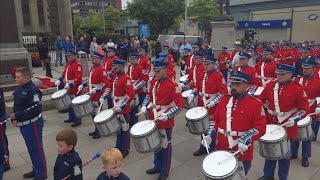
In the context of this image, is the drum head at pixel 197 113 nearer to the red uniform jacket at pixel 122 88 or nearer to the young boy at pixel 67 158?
the red uniform jacket at pixel 122 88

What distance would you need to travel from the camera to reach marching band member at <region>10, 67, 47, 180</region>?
491 cm

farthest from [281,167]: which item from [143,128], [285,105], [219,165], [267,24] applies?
[267,24]

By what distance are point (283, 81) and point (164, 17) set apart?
38230 mm

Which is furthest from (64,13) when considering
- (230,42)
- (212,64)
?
(212,64)

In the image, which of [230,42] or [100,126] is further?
[230,42]

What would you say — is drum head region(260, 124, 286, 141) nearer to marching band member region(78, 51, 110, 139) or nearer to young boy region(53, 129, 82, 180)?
young boy region(53, 129, 82, 180)

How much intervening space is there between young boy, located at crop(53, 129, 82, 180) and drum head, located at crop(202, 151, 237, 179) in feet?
A: 5.15

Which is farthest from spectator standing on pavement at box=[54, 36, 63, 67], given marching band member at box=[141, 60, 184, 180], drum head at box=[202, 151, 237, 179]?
drum head at box=[202, 151, 237, 179]

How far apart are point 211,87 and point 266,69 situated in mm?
3038

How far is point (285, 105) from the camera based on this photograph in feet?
16.5

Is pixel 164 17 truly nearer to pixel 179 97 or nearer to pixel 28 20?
pixel 28 20

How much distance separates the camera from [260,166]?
19.7 ft

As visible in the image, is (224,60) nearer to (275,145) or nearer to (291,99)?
(291,99)

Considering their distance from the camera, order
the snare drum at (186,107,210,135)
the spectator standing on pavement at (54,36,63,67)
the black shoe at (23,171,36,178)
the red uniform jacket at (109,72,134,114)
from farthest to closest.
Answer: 1. the spectator standing on pavement at (54,36,63,67)
2. the red uniform jacket at (109,72,134,114)
3. the black shoe at (23,171,36,178)
4. the snare drum at (186,107,210,135)
